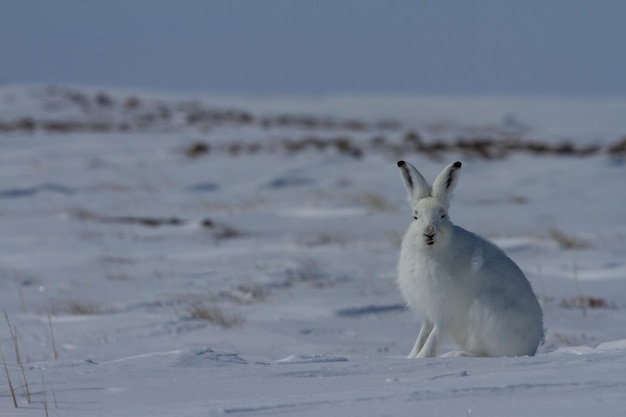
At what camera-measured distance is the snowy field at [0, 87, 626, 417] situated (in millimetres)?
3961

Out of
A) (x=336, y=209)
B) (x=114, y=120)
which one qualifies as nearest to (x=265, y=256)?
(x=336, y=209)

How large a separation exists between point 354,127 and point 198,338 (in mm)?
36656

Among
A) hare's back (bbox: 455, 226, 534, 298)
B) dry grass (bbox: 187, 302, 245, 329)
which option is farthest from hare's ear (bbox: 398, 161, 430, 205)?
dry grass (bbox: 187, 302, 245, 329)

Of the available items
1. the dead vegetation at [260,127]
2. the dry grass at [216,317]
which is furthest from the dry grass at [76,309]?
the dead vegetation at [260,127]

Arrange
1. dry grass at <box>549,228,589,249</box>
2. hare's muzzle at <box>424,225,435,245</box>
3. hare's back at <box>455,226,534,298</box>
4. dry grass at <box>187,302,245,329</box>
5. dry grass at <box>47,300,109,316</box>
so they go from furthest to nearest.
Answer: dry grass at <box>549,228,589,249</box>, dry grass at <box>47,300,109,316</box>, dry grass at <box>187,302,245,329</box>, hare's back at <box>455,226,534,298</box>, hare's muzzle at <box>424,225,435,245</box>

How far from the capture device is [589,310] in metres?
8.39

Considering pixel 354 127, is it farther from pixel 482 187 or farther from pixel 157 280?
pixel 157 280

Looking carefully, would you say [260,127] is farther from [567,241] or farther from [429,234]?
[429,234]

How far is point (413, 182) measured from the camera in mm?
5258

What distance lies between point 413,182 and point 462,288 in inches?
23.6

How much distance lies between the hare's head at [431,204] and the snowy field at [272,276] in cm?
66

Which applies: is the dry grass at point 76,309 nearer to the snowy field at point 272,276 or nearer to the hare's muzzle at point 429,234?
the snowy field at point 272,276

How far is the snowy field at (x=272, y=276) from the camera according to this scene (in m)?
3.96

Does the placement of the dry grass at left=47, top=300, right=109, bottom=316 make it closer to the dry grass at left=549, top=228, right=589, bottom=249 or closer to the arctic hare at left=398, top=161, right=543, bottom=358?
the arctic hare at left=398, top=161, right=543, bottom=358
